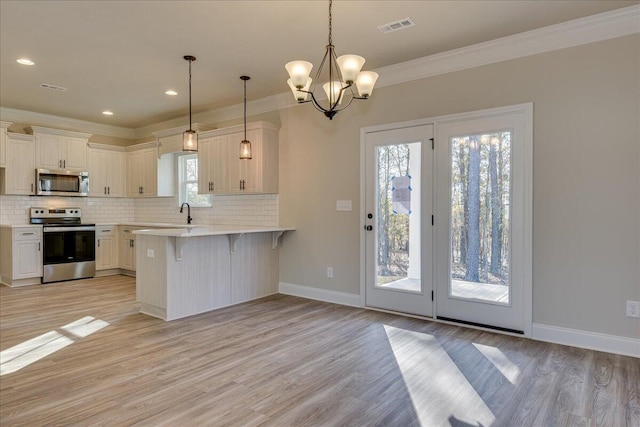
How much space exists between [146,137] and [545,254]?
7223 mm

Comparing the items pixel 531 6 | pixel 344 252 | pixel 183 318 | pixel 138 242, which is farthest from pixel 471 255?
pixel 138 242

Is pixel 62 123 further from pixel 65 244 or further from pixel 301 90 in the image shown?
pixel 301 90

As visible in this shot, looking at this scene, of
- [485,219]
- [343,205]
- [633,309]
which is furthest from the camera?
[343,205]

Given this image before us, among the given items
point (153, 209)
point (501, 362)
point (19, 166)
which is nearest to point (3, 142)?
point (19, 166)

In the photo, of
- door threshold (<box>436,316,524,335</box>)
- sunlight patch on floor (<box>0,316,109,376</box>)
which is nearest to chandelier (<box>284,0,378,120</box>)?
door threshold (<box>436,316,524,335</box>)

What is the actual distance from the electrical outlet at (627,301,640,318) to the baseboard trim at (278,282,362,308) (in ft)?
8.51

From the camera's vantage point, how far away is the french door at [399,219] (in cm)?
429

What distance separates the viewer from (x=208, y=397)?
2.52 meters

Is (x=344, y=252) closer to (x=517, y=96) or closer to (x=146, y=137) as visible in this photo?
(x=517, y=96)

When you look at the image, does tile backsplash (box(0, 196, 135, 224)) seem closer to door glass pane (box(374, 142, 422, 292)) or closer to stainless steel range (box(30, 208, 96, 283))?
stainless steel range (box(30, 208, 96, 283))

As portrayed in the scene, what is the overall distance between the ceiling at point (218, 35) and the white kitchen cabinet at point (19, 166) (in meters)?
1.28

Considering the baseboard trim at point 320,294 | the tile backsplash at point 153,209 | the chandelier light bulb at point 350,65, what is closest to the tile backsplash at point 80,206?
the tile backsplash at point 153,209

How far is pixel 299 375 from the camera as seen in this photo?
2855 mm

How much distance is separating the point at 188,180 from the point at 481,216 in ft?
16.9
